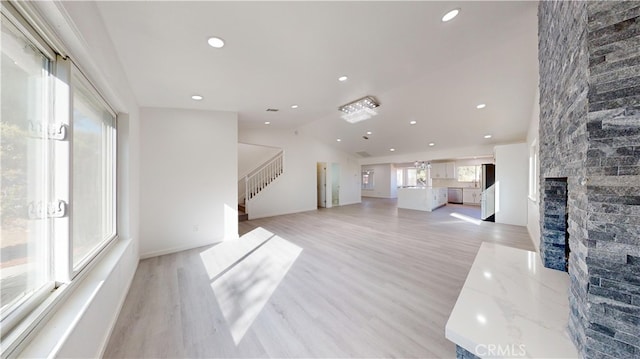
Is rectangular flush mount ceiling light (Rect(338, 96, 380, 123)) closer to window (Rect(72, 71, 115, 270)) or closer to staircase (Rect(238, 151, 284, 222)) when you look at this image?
staircase (Rect(238, 151, 284, 222))

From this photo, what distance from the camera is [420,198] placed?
8.61 m

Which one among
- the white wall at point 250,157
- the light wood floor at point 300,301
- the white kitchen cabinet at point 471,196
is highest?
the white wall at point 250,157

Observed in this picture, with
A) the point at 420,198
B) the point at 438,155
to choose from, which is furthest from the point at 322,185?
the point at 438,155

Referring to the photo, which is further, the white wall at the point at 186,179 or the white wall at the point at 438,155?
the white wall at the point at 438,155

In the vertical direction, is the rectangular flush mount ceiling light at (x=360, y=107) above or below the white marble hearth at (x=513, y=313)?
above

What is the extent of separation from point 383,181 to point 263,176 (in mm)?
8499

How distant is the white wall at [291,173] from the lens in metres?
6.99

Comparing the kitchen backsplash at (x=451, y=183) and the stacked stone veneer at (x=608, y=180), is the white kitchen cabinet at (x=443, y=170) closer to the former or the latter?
the kitchen backsplash at (x=451, y=183)

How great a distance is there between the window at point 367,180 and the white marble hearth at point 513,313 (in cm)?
1243

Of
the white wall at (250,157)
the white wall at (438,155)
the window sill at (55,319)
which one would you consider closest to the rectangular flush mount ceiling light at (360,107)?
the white wall at (250,157)

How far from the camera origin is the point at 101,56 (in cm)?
183

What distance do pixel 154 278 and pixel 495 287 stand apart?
385 cm

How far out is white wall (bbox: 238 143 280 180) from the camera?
8.25 m

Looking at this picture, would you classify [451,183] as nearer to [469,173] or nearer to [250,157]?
[469,173]
